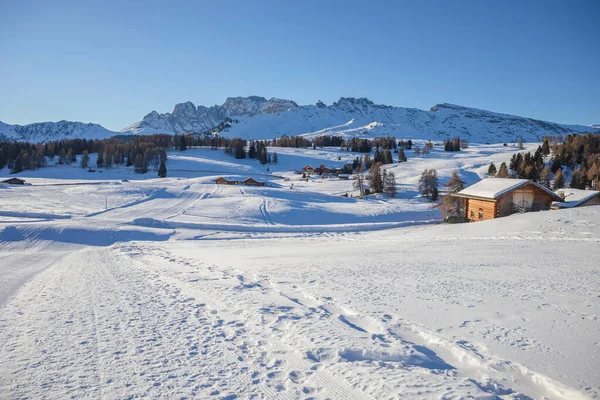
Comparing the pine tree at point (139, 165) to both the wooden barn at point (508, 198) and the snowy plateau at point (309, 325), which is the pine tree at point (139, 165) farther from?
the wooden barn at point (508, 198)

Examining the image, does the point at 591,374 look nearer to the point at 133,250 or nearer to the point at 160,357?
the point at 160,357

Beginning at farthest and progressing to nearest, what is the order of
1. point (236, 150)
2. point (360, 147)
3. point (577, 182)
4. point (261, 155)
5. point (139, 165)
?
point (360, 147) → point (236, 150) → point (261, 155) → point (139, 165) → point (577, 182)

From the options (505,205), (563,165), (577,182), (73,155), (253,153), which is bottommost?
(505,205)

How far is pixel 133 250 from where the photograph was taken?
62.7ft

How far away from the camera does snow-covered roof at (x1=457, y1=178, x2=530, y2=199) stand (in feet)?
102

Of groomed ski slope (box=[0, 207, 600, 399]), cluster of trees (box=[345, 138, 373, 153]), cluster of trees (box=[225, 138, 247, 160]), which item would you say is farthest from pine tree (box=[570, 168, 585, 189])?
cluster of trees (box=[225, 138, 247, 160])

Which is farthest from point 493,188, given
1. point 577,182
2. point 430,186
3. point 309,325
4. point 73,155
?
point 73,155

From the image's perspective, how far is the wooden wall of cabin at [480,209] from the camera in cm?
3152

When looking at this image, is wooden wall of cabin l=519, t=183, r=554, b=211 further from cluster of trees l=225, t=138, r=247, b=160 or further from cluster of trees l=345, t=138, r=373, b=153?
cluster of trees l=345, t=138, r=373, b=153

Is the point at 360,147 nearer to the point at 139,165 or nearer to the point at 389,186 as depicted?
the point at 389,186

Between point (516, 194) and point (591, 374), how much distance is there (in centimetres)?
3193

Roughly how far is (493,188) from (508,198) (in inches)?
64.3

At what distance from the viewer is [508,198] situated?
3148 cm

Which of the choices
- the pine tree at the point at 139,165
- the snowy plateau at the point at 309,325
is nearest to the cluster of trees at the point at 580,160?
the snowy plateau at the point at 309,325
